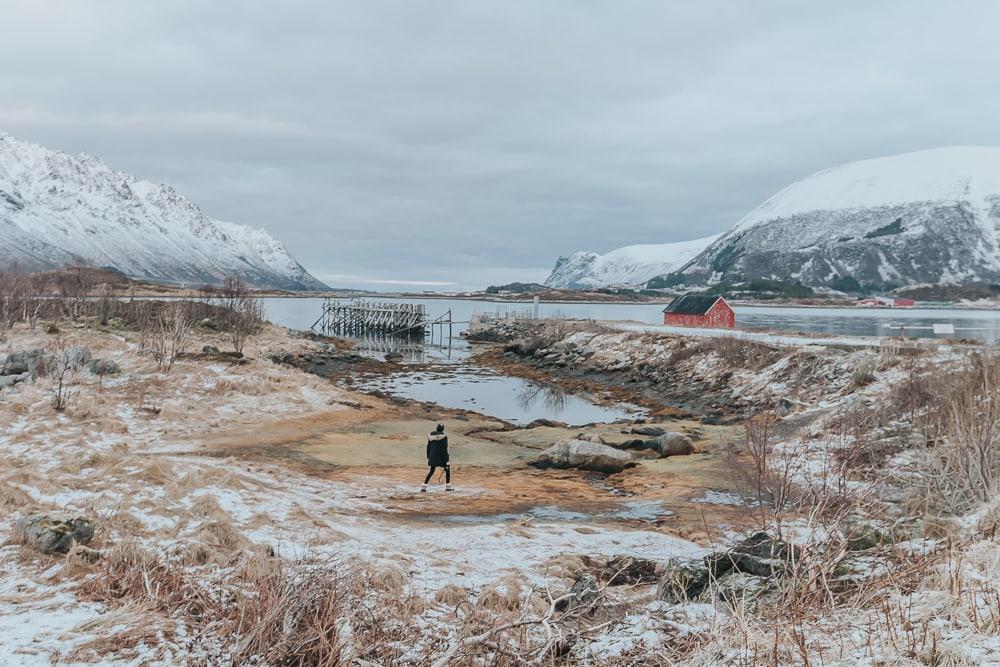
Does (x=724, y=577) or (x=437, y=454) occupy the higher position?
(x=724, y=577)

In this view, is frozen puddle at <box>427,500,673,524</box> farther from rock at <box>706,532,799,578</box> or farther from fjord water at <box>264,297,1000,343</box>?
fjord water at <box>264,297,1000,343</box>

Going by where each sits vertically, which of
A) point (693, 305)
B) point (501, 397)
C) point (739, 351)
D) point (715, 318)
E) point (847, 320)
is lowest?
point (501, 397)

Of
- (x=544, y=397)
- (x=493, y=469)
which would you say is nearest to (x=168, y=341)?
(x=544, y=397)

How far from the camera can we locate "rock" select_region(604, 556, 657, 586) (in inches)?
300

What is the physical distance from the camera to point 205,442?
17359 millimetres

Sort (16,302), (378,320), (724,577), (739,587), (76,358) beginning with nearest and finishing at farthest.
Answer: (739,587), (724,577), (76,358), (16,302), (378,320)

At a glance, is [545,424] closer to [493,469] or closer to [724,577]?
[493,469]

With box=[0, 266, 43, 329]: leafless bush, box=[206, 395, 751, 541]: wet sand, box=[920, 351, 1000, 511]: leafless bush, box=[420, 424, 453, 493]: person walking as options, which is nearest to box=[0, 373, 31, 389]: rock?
box=[206, 395, 751, 541]: wet sand

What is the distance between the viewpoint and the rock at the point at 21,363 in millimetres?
22594

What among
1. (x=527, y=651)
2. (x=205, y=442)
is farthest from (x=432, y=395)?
(x=527, y=651)

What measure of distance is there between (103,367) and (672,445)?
2069cm

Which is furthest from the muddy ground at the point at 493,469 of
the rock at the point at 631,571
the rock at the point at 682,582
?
the rock at the point at 682,582

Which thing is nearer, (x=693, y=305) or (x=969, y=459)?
(x=969, y=459)

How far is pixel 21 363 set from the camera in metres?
23.0
